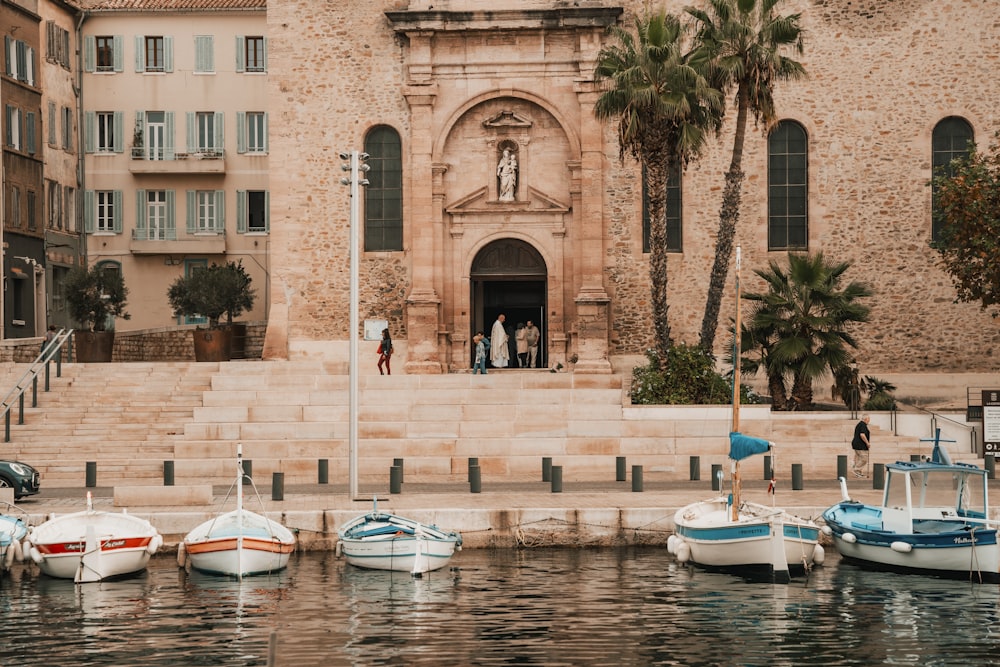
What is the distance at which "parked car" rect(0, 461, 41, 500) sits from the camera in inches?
1120

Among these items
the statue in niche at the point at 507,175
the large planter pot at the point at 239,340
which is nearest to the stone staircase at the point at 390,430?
the statue in niche at the point at 507,175

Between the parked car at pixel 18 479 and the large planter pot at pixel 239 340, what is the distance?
21241 millimetres

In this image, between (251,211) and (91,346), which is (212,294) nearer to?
(91,346)

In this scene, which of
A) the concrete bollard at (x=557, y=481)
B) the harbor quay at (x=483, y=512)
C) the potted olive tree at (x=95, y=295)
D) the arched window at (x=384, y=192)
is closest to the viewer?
the harbor quay at (x=483, y=512)

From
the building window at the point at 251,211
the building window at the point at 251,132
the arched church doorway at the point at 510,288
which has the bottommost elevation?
the arched church doorway at the point at 510,288

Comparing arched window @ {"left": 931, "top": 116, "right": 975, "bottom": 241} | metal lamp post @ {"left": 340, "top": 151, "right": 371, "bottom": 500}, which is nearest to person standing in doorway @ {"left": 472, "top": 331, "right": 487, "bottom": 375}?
metal lamp post @ {"left": 340, "top": 151, "right": 371, "bottom": 500}

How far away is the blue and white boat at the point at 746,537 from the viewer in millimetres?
23781

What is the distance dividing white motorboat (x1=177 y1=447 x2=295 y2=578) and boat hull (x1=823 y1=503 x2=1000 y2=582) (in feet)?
29.5

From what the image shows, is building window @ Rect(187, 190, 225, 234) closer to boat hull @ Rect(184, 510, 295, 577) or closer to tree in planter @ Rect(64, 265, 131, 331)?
tree in planter @ Rect(64, 265, 131, 331)

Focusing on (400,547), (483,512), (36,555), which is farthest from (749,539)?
(36,555)

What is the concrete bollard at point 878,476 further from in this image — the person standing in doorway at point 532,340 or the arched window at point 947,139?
the person standing in doorway at point 532,340

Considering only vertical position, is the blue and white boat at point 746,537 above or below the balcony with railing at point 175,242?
below

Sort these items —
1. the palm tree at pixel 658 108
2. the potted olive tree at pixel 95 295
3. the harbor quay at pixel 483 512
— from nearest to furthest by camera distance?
the harbor quay at pixel 483 512 < the palm tree at pixel 658 108 < the potted olive tree at pixel 95 295

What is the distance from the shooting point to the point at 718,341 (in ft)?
137
